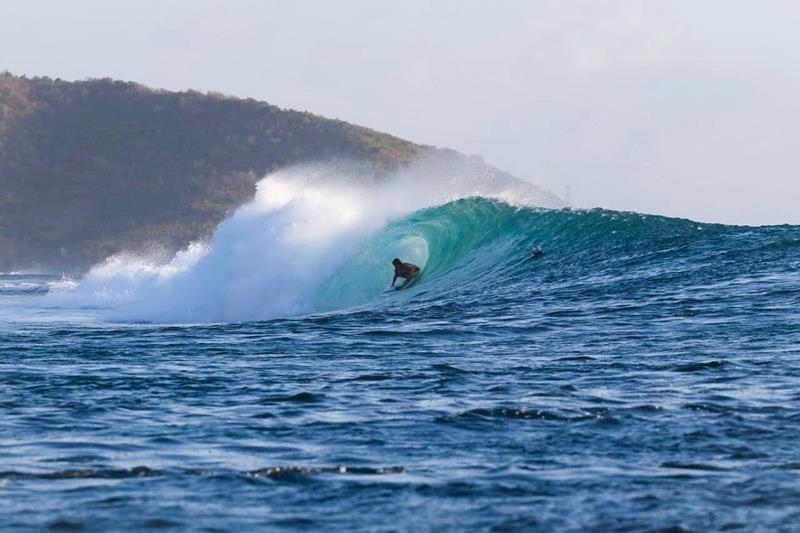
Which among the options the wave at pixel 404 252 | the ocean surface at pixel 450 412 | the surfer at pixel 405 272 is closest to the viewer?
the ocean surface at pixel 450 412

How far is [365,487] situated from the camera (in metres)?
8.00

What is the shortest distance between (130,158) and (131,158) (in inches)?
4.2

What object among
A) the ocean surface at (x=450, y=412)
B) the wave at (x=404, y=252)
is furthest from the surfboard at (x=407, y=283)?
the ocean surface at (x=450, y=412)

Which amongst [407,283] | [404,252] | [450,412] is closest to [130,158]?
[404,252]

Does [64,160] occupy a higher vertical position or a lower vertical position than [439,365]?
higher

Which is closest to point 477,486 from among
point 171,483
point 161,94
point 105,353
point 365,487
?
point 365,487

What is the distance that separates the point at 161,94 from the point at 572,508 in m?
162

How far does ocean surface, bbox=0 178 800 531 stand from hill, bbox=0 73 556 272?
10380 cm

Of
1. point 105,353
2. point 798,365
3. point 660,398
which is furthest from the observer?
point 105,353

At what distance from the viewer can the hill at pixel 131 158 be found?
417ft

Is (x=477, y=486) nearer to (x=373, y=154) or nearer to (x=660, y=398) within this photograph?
(x=660, y=398)

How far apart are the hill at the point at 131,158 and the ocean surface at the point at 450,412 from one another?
341 feet

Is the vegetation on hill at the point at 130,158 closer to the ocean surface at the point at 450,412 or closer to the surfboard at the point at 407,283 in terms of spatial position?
the surfboard at the point at 407,283

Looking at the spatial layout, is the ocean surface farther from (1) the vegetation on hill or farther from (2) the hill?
(2) the hill
